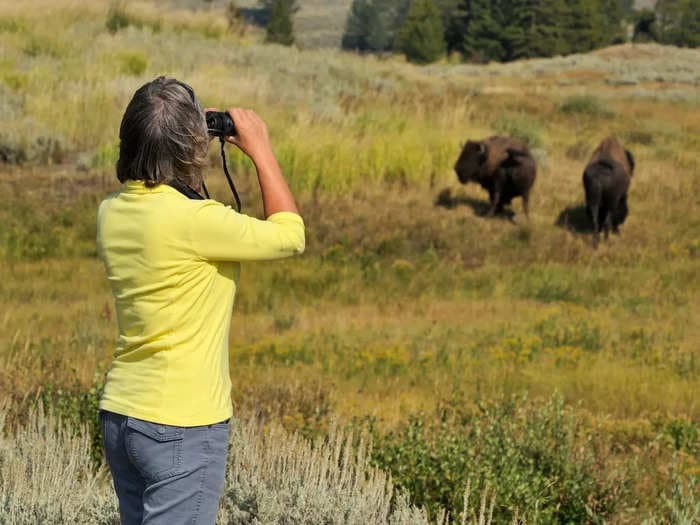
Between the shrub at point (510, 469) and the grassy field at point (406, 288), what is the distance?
0.02 meters

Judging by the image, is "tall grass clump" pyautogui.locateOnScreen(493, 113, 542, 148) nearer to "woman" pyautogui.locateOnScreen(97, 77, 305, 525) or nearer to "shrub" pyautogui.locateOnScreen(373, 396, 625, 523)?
"shrub" pyautogui.locateOnScreen(373, 396, 625, 523)

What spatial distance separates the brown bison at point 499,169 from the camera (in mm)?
15398

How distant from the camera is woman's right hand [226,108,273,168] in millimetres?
2967

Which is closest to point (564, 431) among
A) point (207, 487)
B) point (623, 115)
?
point (207, 487)

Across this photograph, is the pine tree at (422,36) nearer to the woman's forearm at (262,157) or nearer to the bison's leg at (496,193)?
the bison's leg at (496,193)

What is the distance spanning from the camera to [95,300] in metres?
10.9

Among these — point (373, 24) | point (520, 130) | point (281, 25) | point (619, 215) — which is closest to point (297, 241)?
point (619, 215)

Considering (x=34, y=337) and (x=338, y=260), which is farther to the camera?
(x=338, y=260)

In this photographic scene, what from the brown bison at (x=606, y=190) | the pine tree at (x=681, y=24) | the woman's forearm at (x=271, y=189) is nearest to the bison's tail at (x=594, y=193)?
the brown bison at (x=606, y=190)

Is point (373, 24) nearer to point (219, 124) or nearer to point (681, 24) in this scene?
point (681, 24)

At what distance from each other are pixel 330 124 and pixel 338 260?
6.80 metres

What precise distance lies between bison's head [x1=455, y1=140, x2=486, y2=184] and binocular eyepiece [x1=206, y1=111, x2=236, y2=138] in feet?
43.6

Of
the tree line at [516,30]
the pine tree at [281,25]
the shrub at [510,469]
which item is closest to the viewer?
the shrub at [510,469]

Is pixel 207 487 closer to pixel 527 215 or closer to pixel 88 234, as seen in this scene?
pixel 88 234
